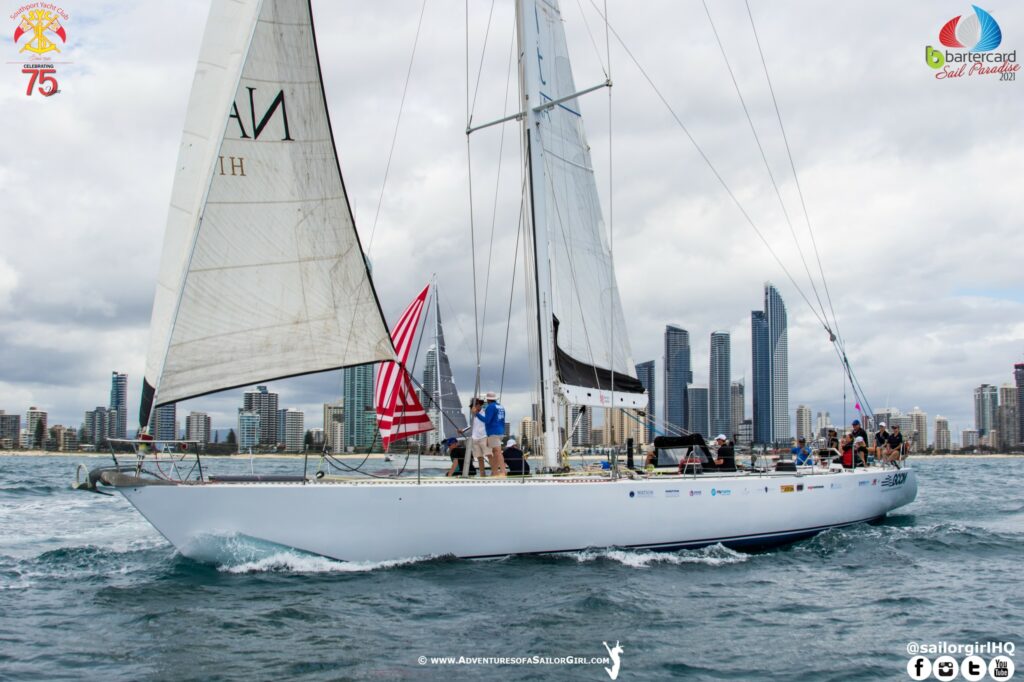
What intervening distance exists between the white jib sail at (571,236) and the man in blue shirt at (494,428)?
2.16 meters

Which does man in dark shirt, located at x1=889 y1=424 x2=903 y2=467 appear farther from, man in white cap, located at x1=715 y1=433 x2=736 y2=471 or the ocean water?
man in white cap, located at x1=715 y1=433 x2=736 y2=471

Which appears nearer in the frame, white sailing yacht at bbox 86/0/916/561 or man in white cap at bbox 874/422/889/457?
white sailing yacht at bbox 86/0/916/561

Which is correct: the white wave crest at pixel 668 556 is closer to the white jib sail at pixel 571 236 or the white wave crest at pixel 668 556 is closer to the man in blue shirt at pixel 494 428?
the man in blue shirt at pixel 494 428

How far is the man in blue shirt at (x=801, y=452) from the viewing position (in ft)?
63.7

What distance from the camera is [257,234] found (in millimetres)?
12742

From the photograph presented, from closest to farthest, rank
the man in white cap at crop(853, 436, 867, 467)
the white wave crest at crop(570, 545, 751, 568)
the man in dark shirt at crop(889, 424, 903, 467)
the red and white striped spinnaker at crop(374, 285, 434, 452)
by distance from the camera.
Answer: the white wave crest at crop(570, 545, 751, 568)
the man in white cap at crop(853, 436, 867, 467)
the man in dark shirt at crop(889, 424, 903, 467)
the red and white striped spinnaker at crop(374, 285, 434, 452)

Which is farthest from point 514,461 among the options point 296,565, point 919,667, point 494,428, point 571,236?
point 919,667

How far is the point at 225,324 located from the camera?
1248 cm

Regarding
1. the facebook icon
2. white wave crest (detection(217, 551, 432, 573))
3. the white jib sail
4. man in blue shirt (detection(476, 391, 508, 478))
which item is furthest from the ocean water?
the white jib sail

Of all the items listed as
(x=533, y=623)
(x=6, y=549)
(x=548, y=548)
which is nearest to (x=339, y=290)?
(x=548, y=548)

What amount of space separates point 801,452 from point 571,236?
26.3 ft

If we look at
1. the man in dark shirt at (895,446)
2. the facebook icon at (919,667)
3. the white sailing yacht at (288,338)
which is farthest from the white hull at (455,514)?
the man in dark shirt at (895,446)

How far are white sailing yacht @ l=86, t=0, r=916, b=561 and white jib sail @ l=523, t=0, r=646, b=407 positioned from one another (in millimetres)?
2927

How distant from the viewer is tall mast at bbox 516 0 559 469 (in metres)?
15.7
